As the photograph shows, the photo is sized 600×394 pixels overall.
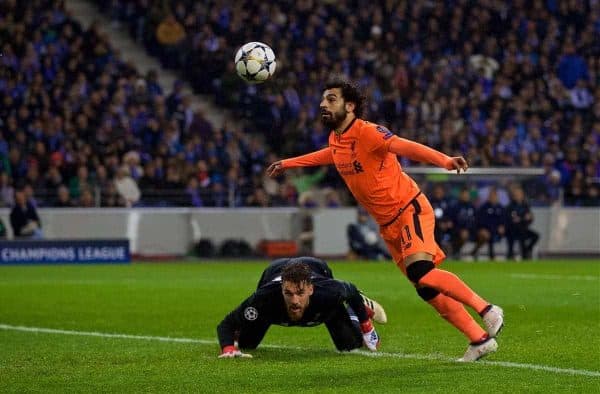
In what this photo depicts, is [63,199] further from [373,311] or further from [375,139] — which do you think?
[375,139]

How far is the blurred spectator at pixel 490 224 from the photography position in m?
30.8

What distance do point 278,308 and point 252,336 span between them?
70cm

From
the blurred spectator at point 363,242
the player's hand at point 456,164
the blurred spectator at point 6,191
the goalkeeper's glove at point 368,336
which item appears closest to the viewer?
the player's hand at point 456,164

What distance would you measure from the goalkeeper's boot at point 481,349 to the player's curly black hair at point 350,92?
2.09 metres

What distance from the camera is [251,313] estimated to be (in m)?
10.8

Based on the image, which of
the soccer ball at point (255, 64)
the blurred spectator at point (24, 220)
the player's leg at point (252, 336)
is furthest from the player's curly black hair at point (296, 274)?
the blurred spectator at point (24, 220)

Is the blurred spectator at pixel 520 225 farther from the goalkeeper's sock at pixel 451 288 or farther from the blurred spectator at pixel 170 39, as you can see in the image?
the goalkeeper's sock at pixel 451 288

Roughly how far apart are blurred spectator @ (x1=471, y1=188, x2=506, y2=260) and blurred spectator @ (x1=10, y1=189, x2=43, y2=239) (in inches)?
400

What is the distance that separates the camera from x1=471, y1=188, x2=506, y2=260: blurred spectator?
101 feet

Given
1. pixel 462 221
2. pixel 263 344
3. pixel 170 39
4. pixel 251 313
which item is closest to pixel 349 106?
pixel 251 313

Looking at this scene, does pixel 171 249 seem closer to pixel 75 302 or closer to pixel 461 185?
pixel 461 185

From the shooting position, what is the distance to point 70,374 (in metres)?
9.90

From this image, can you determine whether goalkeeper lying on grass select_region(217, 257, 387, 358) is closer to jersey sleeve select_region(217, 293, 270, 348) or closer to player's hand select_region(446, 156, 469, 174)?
jersey sleeve select_region(217, 293, 270, 348)

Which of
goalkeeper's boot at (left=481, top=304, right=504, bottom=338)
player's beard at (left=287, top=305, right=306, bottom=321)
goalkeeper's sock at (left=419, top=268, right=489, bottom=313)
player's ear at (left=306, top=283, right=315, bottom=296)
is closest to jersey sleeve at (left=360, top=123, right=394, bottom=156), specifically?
goalkeeper's sock at (left=419, top=268, right=489, bottom=313)
